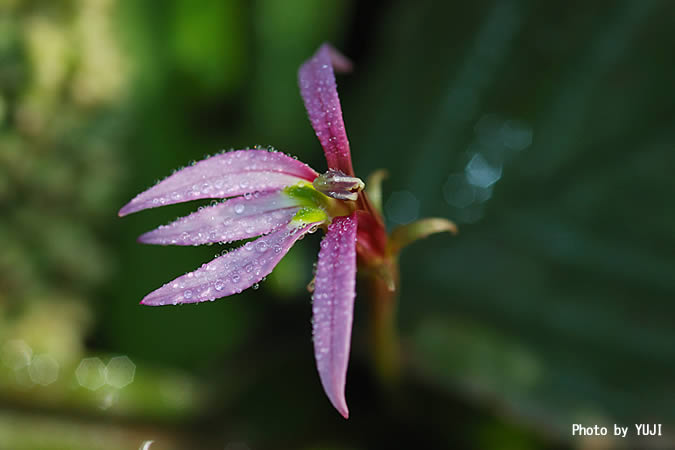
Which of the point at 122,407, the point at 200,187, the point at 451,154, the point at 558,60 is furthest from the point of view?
the point at 451,154

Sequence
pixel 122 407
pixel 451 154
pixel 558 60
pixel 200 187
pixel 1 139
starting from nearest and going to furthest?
pixel 200 187, pixel 1 139, pixel 122 407, pixel 558 60, pixel 451 154

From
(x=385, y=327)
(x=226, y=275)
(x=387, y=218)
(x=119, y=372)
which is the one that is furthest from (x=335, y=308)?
(x=387, y=218)

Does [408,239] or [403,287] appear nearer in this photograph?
[408,239]

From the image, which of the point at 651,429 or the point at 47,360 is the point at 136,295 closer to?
the point at 47,360

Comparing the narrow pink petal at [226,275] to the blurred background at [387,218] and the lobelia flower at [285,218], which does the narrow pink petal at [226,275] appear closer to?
the lobelia flower at [285,218]

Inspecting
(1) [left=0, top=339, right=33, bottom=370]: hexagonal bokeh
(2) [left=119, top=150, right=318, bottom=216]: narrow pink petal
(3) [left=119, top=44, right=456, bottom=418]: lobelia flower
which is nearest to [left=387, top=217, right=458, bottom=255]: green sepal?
(3) [left=119, top=44, right=456, bottom=418]: lobelia flower

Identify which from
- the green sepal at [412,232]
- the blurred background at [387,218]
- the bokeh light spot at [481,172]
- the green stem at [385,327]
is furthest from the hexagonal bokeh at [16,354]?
the bokeh light spot at [481,172]

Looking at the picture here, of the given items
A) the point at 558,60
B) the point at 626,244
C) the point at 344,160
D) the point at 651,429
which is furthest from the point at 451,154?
the point at 344,160
